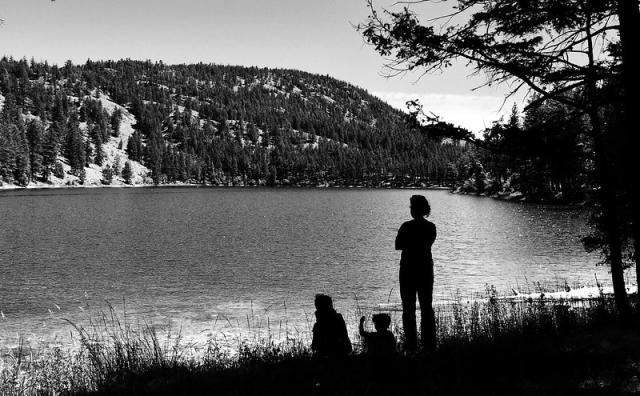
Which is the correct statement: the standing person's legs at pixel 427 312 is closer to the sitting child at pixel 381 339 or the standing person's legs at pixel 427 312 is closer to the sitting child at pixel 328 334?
the sitting child at pixel 381 339

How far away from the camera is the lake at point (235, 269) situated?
18.6 metres

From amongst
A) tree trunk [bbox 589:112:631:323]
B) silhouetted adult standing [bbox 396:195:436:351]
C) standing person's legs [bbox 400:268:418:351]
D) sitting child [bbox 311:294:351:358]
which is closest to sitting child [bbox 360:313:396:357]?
sitting child [bbox 311:294:351:358]

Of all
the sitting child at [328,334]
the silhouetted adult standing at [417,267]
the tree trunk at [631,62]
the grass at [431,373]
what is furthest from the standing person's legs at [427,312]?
the tree trunk at [631,62]

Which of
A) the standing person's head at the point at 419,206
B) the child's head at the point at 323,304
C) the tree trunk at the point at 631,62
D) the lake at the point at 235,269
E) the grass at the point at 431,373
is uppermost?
the tree trunk at the point at 631,62

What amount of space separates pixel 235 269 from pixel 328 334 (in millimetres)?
24119

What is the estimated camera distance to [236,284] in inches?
998

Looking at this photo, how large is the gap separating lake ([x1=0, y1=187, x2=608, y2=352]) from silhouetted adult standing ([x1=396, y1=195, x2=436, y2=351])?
19.2 feet

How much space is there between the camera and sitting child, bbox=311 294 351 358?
6184 mm

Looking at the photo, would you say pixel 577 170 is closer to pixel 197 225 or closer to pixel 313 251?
pixel 313 251

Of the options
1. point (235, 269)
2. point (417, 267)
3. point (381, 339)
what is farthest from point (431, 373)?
point (235, 269)

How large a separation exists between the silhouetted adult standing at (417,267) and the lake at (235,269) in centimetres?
Result: 586

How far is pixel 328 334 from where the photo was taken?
247 inches

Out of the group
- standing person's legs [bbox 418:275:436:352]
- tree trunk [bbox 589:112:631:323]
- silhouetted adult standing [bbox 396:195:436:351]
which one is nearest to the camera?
silhouetted adult standing [bbox 396:195:436:351]

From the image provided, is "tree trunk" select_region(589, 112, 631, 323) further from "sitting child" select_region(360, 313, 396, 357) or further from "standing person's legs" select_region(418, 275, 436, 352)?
"sitting child" select_region(360, 313, 396, 357)
